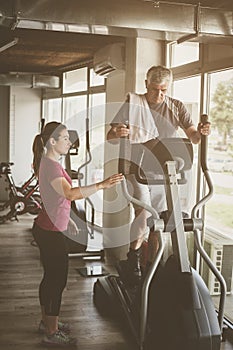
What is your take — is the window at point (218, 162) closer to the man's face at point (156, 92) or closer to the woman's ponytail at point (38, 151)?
the man's face at point (156, 92)

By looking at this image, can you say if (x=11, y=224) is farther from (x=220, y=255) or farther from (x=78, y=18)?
(x=78, y=18)

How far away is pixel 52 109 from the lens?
9234mm

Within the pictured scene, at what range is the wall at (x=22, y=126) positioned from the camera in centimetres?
919

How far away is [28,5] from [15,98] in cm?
659

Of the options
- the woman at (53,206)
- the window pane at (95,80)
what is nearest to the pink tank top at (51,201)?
the woman at (53,206)

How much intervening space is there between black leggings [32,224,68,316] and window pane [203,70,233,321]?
1358 millimetres

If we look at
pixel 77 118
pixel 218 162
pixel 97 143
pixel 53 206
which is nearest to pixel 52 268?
pixel 53 206

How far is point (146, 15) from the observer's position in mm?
2965

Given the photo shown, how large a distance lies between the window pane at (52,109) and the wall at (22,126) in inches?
5.3

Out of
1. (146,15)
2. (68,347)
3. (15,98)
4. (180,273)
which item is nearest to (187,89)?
(146,15)

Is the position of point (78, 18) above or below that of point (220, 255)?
above

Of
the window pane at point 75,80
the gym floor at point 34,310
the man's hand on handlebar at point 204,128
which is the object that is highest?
the window pane at point 75,80

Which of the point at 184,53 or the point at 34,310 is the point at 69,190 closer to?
the point at 34,310

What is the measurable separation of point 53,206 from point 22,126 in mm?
6599
